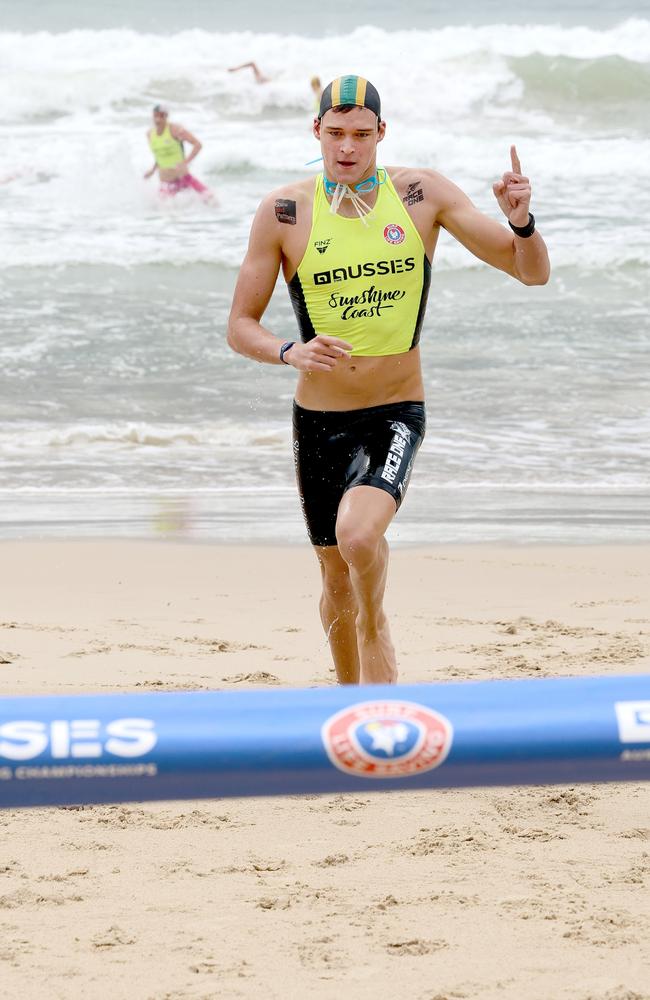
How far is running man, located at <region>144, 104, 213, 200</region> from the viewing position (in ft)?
74.0

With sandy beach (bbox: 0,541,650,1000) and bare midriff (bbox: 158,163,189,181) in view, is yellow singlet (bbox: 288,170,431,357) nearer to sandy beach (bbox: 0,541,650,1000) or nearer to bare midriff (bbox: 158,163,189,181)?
sandy beach (bbox: 0,541,650,1000)

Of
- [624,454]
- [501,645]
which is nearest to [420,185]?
[501,645]

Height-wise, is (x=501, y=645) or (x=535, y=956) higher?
(x=501, y=645)

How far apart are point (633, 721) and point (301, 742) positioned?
441mm

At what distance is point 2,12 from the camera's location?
37281 mm

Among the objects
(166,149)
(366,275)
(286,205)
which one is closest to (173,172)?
(166,149)

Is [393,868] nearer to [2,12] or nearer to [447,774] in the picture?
[447,774]

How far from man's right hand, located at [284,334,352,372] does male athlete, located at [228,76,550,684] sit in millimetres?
315

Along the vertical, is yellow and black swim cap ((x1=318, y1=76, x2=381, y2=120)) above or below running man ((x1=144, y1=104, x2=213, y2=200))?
below

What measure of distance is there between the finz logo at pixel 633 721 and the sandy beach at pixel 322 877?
1.36 metres

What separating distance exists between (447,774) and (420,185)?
127 inches

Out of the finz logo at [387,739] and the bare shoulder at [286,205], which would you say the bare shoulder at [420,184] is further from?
the finz logo at [387,739]

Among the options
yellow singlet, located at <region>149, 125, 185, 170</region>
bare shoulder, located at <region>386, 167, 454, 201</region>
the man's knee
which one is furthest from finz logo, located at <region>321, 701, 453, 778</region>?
yellow singlet, located at <region>149, 125, 185, 170</region>

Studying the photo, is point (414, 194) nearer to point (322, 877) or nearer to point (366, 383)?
point (366, 383)
